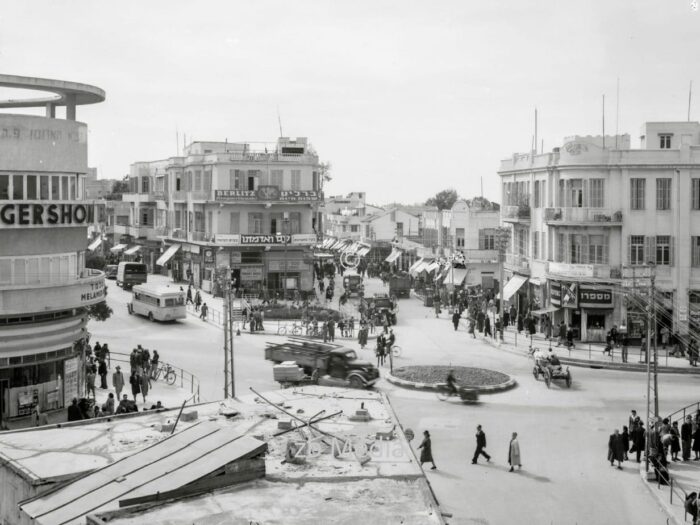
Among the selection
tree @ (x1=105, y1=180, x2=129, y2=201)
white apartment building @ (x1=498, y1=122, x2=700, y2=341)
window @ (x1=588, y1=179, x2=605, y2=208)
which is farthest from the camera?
tree @ (x1=105, y1=180, x2=129, y2=201)

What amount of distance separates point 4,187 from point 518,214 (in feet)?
115

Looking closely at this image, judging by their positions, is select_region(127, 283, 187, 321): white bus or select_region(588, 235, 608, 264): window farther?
select_region(127, 283, 187, 321): white bus

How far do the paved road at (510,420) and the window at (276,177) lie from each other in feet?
67.2

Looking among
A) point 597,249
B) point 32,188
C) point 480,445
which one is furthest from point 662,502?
point 597,249

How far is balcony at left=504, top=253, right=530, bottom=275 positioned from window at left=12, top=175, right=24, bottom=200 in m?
34.0

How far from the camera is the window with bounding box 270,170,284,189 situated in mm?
68500

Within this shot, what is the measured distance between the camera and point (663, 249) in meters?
47.2

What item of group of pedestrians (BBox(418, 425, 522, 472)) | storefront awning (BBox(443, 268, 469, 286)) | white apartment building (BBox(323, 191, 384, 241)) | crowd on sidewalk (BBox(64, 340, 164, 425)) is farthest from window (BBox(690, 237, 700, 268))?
white apartment building (BBox(323, 191, 384, 241))

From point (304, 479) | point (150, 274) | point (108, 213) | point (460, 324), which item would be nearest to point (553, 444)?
point (304, 479)

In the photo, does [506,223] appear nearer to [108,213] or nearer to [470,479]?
[470,479]

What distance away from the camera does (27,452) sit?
46.7 ft

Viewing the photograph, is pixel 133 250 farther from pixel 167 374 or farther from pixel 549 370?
pixel 549 370

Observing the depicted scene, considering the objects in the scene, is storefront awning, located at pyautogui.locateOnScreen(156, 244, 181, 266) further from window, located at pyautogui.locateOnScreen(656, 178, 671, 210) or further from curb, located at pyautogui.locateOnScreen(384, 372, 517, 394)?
curb, located at pyautogui.locateOnScreen(384, 372, 517, 394)

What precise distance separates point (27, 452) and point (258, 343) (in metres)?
32.2
